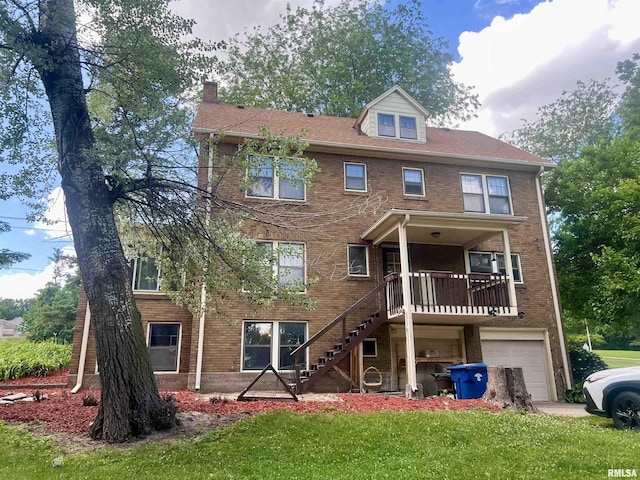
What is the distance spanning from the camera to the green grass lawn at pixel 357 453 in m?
4.79

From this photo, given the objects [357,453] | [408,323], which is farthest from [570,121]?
[357,453]

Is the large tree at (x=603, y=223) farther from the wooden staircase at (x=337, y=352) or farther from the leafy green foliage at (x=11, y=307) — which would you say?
the leafy green foliage at (x=11, y=307)

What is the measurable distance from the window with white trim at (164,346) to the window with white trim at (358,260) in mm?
5582

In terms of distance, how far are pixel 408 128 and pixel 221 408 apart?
12130mm

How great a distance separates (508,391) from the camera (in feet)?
28.4

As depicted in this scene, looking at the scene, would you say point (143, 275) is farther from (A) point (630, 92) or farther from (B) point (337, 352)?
(A) point (630, 92)

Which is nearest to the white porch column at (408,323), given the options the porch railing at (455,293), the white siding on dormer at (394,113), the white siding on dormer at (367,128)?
the porch railing at (455,293)

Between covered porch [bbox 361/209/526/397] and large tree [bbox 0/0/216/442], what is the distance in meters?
6.76

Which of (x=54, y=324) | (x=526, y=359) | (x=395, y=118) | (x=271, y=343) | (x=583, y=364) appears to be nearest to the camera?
(x=271, y=343)

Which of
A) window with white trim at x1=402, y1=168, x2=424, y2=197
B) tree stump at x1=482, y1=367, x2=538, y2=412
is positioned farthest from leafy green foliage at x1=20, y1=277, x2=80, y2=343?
tree stump at x1=482, y1=367, x2=538, y2=412

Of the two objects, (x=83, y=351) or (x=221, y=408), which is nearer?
(x=221, y=408)

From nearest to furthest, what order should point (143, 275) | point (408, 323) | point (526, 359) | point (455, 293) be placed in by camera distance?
point (408, 323), point (455, 293), point (143, 275), point (526, 359)

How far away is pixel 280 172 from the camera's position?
7.78 m

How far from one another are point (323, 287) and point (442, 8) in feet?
30.1
